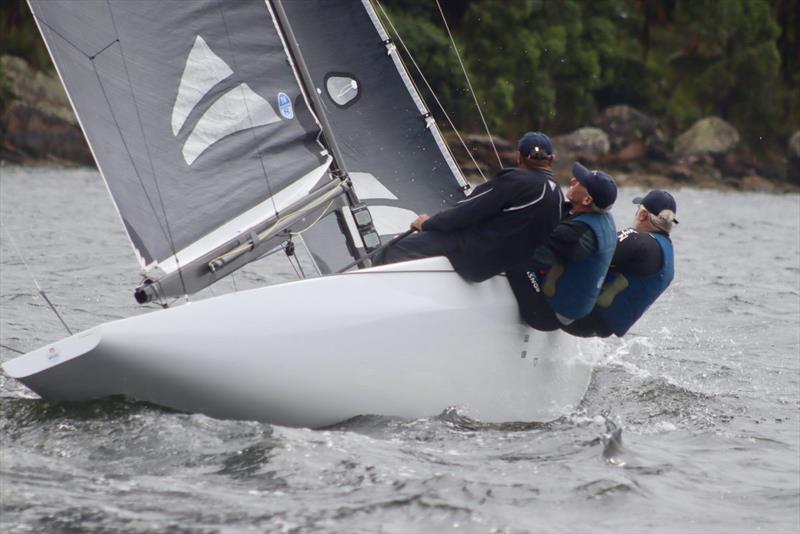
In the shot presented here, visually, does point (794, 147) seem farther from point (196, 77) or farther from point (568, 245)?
point (196, 77)

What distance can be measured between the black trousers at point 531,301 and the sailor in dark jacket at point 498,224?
142 millimetres

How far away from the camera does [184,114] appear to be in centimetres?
525

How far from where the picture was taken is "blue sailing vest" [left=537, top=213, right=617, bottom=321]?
5.60 meters

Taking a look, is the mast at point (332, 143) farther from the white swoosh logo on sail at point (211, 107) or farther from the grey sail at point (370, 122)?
the grey sail at point (370, 122)

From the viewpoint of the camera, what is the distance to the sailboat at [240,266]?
15.5 feet

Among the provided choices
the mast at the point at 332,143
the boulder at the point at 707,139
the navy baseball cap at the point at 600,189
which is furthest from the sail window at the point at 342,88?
the boulder at the point at 707,139

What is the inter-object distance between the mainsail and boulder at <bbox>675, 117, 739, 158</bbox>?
29252 mm

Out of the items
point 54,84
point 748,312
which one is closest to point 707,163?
point 54,84

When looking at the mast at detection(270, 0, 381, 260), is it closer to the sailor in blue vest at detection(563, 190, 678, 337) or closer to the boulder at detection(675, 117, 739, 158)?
the sailor in blue vest at detection(563, 190, 678, 337)

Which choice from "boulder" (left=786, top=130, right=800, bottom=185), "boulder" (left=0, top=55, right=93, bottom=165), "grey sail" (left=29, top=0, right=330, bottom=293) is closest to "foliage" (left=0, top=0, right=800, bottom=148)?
"boulder" (left=786, top=130, right=800, bottom=185)

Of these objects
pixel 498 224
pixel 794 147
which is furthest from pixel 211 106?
pixel 794 147

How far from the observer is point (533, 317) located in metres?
5.71

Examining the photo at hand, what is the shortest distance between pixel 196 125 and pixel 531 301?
174cm

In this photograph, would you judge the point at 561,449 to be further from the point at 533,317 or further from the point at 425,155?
the point at 425,155
